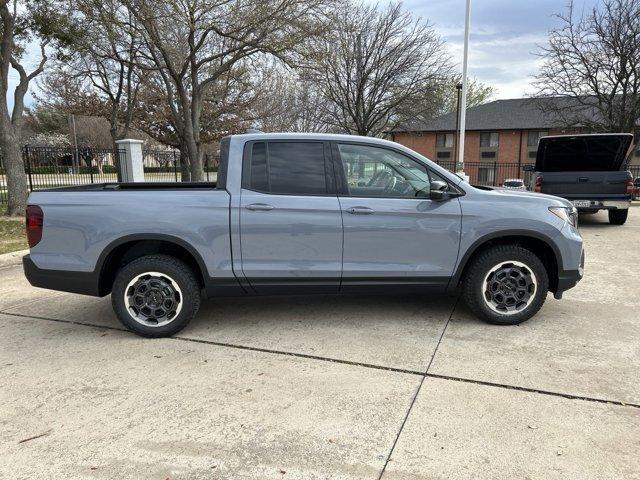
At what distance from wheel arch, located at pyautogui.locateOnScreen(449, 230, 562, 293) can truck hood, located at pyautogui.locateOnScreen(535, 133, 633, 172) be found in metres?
7.31

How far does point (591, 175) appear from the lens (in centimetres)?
1078

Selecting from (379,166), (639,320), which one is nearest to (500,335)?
(639,320)

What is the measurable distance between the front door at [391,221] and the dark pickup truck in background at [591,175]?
7631 mm

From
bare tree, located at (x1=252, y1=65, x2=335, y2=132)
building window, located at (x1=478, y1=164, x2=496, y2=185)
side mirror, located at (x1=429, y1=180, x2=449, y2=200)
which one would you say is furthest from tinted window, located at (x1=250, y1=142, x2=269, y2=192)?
building window, located at (x1=478, y1=164, x2=496, y2=185)

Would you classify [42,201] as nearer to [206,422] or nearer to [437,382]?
[206,422]

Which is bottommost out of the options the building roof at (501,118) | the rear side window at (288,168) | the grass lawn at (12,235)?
the grass lawn at (12,235)

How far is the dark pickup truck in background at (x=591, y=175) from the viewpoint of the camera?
10.7 m

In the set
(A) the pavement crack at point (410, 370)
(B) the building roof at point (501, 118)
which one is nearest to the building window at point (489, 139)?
(B) the building roof at point (501, 118)

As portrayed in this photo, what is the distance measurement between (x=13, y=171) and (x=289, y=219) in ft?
34.0

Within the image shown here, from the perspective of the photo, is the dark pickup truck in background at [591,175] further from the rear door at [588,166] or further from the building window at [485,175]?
the building window at [485,175]

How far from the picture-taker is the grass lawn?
8.26 metres

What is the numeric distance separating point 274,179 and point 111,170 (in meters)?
23.1

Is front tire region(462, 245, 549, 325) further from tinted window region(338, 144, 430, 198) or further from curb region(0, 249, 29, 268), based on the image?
curb region(0, 249, 29, 268)

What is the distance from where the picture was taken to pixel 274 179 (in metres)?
4.30
